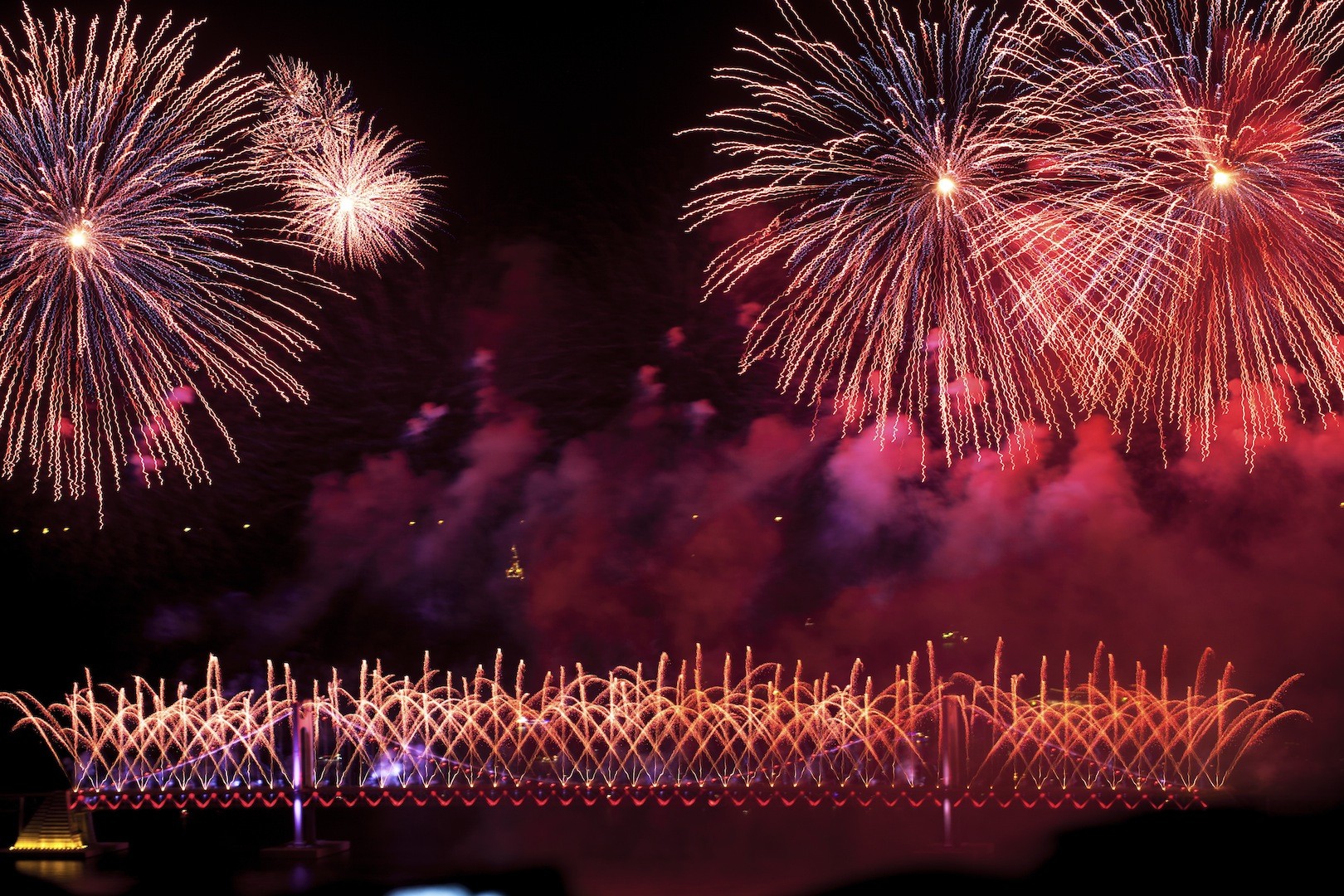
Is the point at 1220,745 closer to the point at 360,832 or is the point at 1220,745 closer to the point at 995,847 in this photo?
the point at 995,847

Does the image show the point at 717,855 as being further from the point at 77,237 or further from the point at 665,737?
the point at 77,237

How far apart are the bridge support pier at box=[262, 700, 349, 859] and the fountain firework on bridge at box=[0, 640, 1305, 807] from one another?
8cm

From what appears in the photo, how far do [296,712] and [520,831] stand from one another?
174 inches

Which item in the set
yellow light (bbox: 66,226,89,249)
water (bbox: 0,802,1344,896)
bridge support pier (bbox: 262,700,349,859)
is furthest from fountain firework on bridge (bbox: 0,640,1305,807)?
yellow light (bbox: 66,226,89,249)

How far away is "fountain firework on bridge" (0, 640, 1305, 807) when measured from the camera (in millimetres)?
23156

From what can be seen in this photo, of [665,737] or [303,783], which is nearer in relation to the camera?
[303,783]

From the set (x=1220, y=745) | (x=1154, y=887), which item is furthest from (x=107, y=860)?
(x=1220, y=745)

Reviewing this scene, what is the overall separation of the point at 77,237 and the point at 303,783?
10014mm

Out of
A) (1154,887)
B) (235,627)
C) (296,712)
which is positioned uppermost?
(235,627)

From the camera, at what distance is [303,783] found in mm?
19578

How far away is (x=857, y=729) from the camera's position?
27.3 metres

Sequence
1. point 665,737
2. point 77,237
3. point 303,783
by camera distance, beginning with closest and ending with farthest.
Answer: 1. point 77,237
2. point 303,783
3. point 665,737

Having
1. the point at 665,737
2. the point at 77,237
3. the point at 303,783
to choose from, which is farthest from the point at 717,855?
the point at 77,237

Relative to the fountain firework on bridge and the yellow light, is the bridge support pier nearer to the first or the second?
the fountain firework on bridge
